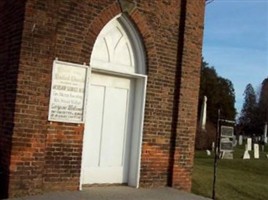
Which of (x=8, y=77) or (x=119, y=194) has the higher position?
(x=8, y=77)

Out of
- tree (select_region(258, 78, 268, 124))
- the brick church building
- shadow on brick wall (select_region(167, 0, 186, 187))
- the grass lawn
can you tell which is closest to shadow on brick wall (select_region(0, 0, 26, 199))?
the brick church building

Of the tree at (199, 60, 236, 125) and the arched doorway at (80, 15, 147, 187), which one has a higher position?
the tree at (199, 60, 236, 125)

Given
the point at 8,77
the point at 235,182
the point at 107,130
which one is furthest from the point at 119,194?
the point at 235,182

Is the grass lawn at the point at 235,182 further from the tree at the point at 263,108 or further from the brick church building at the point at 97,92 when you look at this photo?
the tree at the point at 263,108

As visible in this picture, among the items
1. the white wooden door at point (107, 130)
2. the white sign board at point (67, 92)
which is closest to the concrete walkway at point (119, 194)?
the white wooden door at point (107, 130)

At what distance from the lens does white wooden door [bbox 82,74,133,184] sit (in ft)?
36.2

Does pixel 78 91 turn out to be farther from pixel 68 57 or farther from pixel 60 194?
pixel 60 194

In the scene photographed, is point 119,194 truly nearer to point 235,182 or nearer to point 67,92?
point 67,92

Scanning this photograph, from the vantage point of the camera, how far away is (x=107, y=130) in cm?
1132

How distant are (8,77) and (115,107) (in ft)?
8.44

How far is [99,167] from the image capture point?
11.2 meters

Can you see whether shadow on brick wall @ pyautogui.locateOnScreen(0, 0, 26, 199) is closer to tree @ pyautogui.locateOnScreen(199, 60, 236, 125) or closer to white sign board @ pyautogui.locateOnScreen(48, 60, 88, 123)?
white sign board @ pyautogui.locateOnScreen(48, 60, 88, 123)

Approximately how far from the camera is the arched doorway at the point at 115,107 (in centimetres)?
1105

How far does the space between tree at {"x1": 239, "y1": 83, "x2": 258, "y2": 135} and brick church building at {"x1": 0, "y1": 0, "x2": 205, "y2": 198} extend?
83934 millimetres
